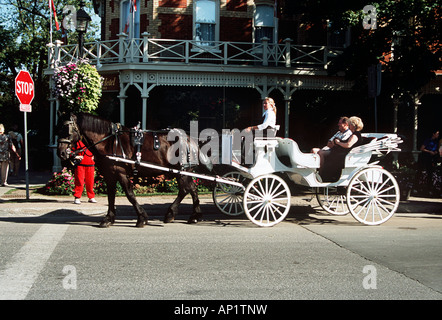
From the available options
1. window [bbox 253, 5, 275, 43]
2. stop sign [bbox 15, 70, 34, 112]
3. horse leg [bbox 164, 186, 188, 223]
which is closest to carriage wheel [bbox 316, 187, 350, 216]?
horse leg [bbox 164, 186, 188, 223]

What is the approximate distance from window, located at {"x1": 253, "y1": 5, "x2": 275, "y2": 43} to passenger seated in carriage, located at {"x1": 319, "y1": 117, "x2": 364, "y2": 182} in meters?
11.5

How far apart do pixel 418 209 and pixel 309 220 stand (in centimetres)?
335

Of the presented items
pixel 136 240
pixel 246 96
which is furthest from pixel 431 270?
pixel 246 96

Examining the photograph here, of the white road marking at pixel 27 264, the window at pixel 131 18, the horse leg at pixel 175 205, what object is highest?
the window at pixel 131 18

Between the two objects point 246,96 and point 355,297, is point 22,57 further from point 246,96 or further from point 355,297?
point 355,297

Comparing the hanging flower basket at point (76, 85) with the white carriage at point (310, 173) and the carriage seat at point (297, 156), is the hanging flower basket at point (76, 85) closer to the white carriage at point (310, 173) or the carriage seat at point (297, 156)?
the white carriage at point (310, 173)

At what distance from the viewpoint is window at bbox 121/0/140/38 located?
17.4m

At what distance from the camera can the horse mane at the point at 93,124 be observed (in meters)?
8.17

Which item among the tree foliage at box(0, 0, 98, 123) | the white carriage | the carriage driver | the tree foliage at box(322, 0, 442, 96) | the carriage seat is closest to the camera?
the white carriage

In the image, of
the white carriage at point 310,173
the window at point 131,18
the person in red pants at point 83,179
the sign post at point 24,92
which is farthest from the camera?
the window at point 131,18

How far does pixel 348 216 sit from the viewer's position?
32.9 ft

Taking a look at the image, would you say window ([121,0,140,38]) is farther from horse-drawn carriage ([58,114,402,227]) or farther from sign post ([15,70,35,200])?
horse-drawn carriage ([58,114,402,227])

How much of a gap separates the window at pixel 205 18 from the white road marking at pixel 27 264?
506 inches

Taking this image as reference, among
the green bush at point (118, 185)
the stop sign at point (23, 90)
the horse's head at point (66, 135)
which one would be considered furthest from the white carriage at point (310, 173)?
the stop sign at point (23, 90)
